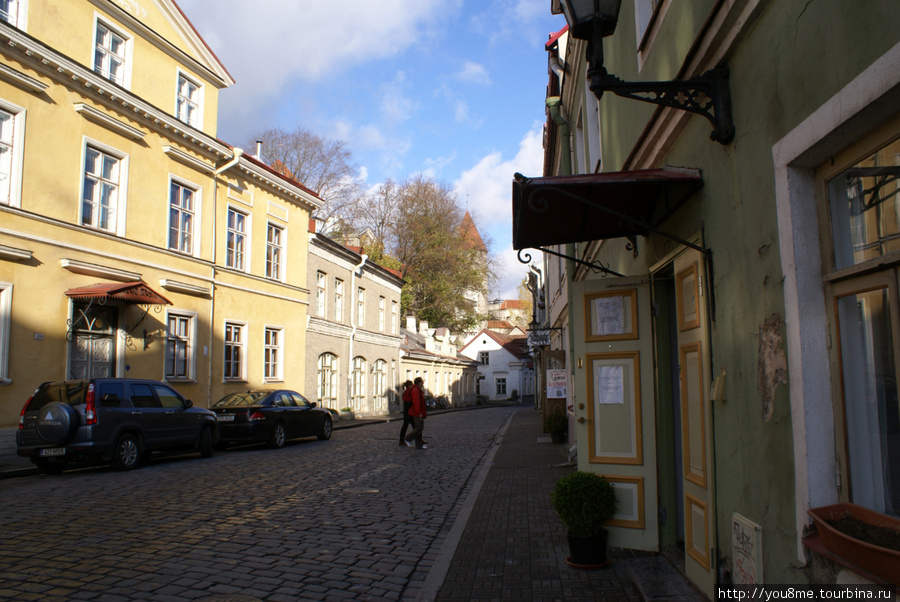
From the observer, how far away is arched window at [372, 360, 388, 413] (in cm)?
3238

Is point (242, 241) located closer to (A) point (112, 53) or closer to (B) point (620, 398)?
(A) point (112, 53)

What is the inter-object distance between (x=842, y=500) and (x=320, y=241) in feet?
79.4

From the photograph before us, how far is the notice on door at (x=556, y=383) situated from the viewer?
1587 cm

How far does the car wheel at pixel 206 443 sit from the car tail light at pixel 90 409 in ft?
9.91

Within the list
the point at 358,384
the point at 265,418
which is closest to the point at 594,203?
the point at 265,418

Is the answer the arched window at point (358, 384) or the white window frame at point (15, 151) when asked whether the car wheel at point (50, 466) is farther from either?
the arched window at point (358, 384)

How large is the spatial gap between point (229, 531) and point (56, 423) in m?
5.69

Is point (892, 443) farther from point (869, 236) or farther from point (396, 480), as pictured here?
point (396, 480)

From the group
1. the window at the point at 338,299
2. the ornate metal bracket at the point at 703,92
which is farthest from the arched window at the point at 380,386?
the ornate metal bracket at the point at 703,92

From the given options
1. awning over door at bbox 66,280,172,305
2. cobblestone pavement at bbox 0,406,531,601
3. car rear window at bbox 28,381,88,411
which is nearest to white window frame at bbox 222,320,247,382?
awning over door at bbox 66,280,172,305

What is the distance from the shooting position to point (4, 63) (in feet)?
43.3

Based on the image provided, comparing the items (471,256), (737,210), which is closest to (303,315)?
(737,210)

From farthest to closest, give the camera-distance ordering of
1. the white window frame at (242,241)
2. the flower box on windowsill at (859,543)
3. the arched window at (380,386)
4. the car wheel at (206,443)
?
1. the arched window at (380,386)
2. the white window frame at (242,241)
3. the car wheel at (206,443)
4. the flower box on windowsill at (859,543)

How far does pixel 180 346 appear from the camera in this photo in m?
18.4
